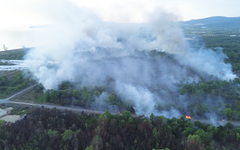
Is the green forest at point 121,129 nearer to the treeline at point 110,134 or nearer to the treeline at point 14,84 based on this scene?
the treeline at point 110,134

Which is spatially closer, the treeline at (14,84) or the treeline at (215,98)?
the treeline at (215,98)

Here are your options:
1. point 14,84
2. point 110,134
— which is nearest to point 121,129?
point 110,134

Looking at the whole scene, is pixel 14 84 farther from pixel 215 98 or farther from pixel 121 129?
pixel 215 98

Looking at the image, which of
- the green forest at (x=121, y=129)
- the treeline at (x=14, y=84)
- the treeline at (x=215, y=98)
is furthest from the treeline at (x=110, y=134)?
the treeline at (x=14, y=84)

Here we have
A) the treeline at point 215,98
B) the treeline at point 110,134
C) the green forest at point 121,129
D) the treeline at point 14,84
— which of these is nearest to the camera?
the treeline at point 110,134

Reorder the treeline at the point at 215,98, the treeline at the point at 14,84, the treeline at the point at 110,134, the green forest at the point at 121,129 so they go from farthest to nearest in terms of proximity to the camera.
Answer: the treeline at the point at 14,84 → the treeline at the point at 215,98 → the green forest at the point at 121,129 → the treeline at the point at 110,134

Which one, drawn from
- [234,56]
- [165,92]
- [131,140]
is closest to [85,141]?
[131,140]

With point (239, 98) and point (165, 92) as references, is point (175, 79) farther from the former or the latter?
point (239, 98)
